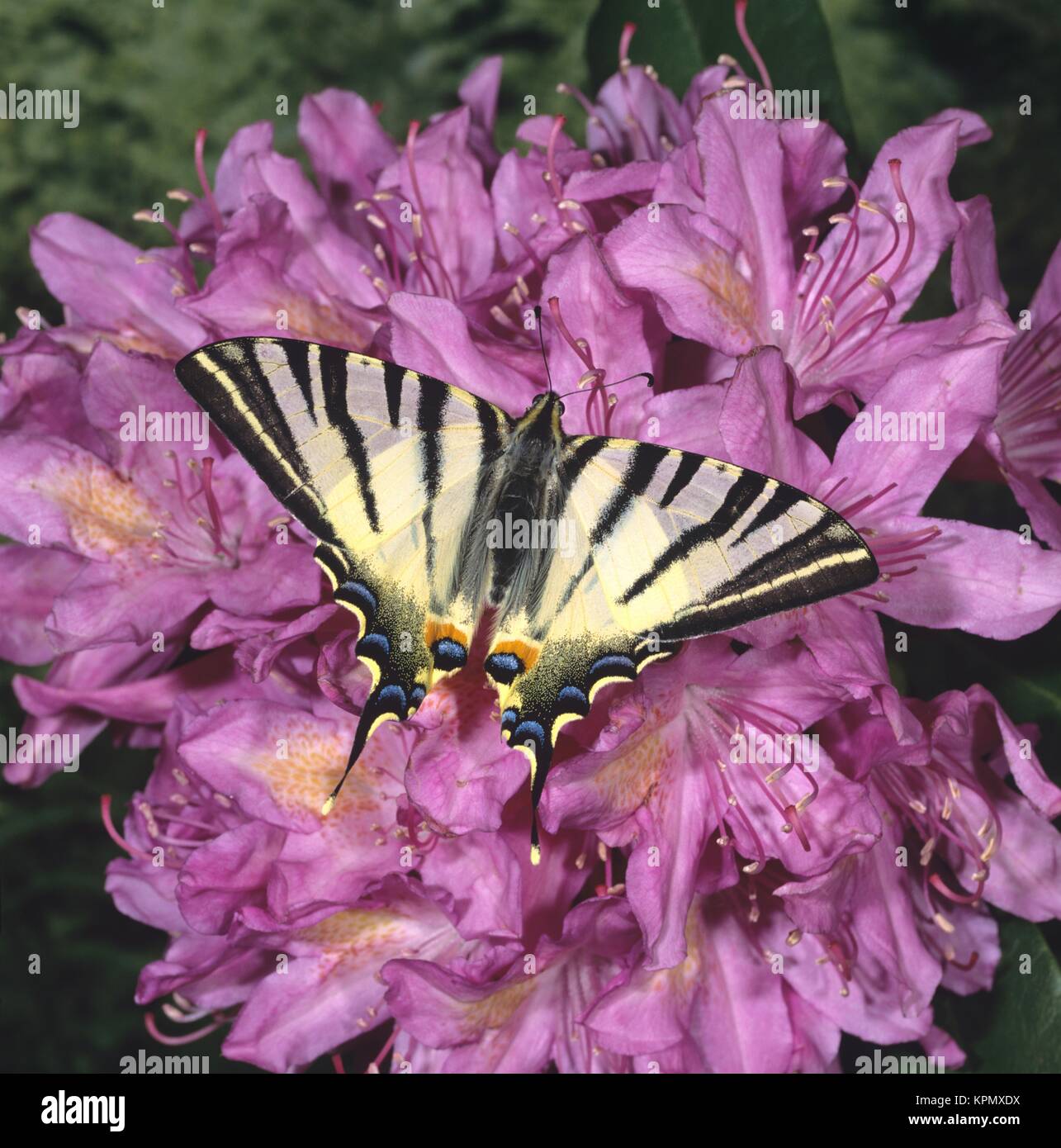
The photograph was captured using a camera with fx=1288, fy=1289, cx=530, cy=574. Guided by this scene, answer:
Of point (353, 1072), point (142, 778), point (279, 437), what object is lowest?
point (353, 1072)

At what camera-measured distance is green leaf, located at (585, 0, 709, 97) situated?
50.6 inches

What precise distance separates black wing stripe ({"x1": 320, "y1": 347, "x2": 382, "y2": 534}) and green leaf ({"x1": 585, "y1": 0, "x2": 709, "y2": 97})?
0.62m

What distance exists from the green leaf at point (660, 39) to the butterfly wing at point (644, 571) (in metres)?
0.60

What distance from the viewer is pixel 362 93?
64.1 inches

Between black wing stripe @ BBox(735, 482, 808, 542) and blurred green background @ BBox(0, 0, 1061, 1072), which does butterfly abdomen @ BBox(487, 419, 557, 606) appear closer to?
black wing stripe @ BBox(735, 482, 808, 542)

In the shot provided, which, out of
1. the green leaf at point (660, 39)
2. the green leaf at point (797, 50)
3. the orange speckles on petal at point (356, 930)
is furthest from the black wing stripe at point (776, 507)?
the green leaf at point (660, 39)

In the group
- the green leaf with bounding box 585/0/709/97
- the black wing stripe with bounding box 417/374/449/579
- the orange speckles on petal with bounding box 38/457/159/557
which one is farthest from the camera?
the green leaf with bounding box 585/0/709/97

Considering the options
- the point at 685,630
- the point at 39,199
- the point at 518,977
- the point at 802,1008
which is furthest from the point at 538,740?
the point at 39,199

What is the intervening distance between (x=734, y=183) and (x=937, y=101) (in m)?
0.75

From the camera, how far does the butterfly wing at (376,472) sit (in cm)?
83

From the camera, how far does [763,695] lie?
0.88 meters

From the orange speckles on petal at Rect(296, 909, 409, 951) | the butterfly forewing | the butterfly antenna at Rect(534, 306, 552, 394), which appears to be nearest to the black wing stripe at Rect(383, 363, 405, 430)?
the butterfly forewing
